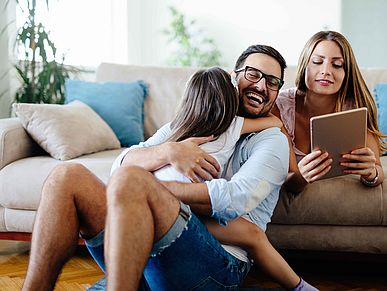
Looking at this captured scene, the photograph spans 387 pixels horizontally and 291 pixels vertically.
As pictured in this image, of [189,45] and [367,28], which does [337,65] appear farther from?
[189,45]

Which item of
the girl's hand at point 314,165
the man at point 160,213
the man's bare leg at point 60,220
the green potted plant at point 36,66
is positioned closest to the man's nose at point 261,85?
the man at point 160,213

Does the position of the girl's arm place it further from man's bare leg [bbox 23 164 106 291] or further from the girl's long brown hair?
man's bare leg [bbox 23 164 106 291]

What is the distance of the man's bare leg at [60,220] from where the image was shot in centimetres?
168

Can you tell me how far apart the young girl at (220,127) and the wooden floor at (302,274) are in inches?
23.3

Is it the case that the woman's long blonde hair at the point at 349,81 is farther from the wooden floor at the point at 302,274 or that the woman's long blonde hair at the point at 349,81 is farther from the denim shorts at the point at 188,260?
the denim shorts at the point at 188,260

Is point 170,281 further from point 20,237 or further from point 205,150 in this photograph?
point 20,237

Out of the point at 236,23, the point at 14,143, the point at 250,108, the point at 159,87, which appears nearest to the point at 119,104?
the point at 159,87

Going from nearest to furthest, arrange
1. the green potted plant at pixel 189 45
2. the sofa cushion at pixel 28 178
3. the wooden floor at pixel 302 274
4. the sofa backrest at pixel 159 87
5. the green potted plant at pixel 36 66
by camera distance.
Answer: the wooden floor at pixel 302 274, the sofa cushion at pixel 28 178, the sofa backrest at pixel 159 87, the green potted plant at pixel 36 66, the green potted plant at pixel 189 45

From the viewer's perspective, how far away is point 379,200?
89.6 inches

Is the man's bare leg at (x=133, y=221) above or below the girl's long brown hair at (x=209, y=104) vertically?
below

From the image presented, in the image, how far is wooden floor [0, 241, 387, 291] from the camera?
2.42 meters

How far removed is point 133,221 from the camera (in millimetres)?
1506

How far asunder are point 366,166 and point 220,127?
1.78 ft

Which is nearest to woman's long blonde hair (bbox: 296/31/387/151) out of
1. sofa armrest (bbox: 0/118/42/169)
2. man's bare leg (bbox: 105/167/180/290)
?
man's bare leg (bbox: 105/167/180/290)
